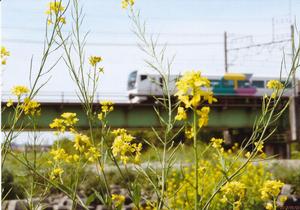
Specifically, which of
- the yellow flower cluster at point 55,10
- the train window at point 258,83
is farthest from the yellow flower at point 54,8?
the train window at point 258,83

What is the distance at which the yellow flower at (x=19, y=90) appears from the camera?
246 centimetres

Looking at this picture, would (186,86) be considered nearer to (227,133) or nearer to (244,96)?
(244,96)

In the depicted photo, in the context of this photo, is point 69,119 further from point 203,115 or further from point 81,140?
point 203,115

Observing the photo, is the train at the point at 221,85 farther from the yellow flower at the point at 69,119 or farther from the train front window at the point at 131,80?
the yellow flower at the point at 69,119

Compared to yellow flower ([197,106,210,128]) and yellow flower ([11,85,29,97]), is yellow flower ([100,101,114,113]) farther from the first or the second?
yellow flower ([197,106,210,128])

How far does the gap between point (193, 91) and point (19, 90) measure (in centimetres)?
120

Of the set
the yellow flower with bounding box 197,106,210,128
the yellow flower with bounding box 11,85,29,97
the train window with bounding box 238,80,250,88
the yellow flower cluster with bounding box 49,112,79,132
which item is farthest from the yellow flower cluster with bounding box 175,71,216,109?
the train window with bounding box 238,80,250,88

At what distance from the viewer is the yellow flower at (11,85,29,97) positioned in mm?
2461

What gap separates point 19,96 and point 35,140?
9.3 inches

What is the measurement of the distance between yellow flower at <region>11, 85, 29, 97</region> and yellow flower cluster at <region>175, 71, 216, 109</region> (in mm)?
1130

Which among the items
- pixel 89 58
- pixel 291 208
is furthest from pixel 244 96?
pixel 89 58

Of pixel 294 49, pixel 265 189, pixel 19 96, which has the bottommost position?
pixel 265 189

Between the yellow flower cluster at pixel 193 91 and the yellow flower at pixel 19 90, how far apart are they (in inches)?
44.5

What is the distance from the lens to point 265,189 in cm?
222
